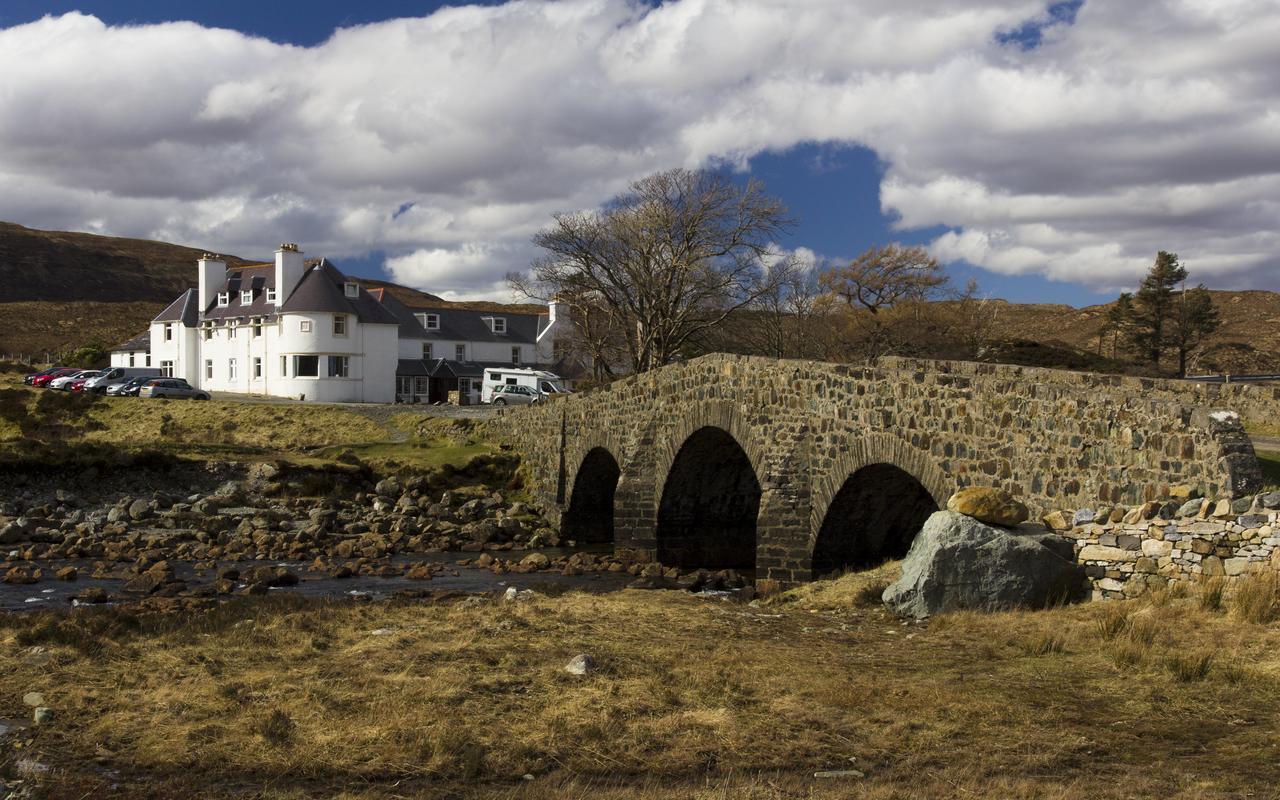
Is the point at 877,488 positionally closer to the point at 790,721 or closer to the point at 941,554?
the point at 941,554

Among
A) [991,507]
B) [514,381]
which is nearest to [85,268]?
[514,381]

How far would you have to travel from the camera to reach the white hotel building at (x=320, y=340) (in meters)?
56.0

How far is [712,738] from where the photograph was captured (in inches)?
303

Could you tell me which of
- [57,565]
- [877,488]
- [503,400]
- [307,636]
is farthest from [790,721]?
[503,400]

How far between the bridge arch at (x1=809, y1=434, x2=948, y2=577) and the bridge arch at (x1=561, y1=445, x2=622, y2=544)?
10.9m

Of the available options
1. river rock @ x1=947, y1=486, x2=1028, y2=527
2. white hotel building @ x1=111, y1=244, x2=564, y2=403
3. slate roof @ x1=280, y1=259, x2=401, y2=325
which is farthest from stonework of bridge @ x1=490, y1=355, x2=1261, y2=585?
slate roof @ x1=280, y1=259, x2=401, y2=325

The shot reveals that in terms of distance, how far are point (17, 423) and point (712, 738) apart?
44.4 metres

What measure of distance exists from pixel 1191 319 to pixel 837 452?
179 feet

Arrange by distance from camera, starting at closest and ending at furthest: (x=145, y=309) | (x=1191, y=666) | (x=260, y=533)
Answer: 1. (x=1191, y=666)
2. (x=260, y=533)
3. (x=145, y=309)

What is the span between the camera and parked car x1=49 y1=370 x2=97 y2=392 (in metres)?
55.0

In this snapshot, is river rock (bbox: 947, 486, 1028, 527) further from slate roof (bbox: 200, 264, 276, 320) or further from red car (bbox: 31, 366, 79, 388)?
red car (bbox: 31, 366, 79, 388)

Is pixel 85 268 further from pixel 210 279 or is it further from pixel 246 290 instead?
pixel 246 290

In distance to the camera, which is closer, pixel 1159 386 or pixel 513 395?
pixel 1159 386

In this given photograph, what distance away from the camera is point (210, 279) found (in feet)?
211
